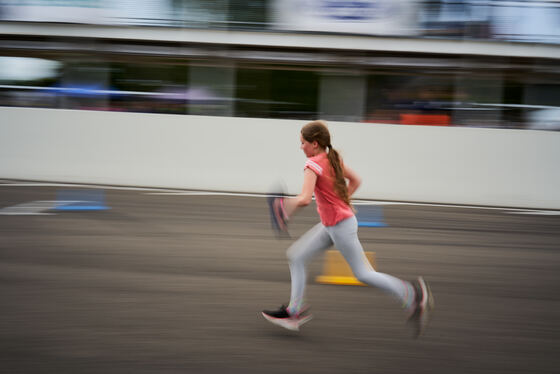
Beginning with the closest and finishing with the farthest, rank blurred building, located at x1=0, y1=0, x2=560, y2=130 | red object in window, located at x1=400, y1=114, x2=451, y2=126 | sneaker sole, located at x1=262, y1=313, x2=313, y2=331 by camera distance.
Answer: sneaker sole, located at x1=262, y1=313, x2=313, y2=331
red object in window, located at x1=400, y1=114, x2=451, y2=126
blurred building, located at x1=0, y1=0, x2=560, y2=130

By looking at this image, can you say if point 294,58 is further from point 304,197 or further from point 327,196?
point 304,197

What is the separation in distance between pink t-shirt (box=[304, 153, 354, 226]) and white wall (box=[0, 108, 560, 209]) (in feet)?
25.5

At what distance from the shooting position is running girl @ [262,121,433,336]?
12.6 ft

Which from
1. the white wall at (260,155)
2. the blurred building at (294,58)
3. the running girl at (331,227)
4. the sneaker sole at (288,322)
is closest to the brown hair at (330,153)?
the running girl at (331,227)

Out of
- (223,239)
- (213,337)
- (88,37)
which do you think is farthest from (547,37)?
(213,337)

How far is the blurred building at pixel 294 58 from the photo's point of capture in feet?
41.1

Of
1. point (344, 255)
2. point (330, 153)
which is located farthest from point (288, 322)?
point (330, 153)

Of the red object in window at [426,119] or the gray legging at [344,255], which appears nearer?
the gray legging at [344,255]

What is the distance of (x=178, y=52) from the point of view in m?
13.4

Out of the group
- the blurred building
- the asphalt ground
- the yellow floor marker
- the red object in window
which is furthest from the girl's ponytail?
the red object in window

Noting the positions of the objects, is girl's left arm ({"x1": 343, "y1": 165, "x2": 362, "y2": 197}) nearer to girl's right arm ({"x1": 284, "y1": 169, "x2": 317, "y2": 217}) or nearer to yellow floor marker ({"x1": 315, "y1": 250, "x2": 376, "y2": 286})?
girl's right arm ({"x1": 284, "y1": 169, "x2": 317, "y2": 217})

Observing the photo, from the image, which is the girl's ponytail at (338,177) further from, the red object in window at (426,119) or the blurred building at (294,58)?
the red object in window at (426,119)

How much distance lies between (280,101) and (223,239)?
6.48m

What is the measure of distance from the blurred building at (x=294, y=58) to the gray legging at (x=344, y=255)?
831 centimetres
